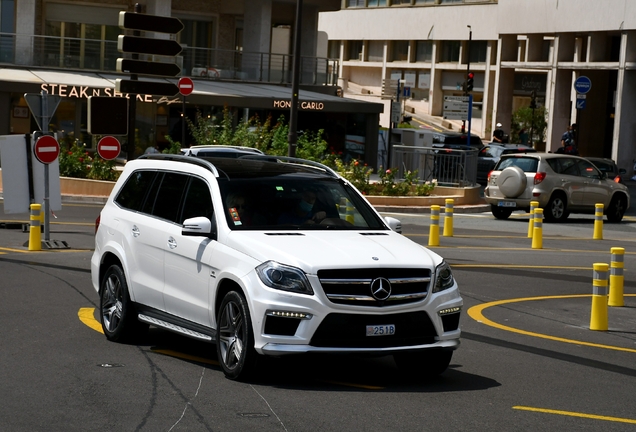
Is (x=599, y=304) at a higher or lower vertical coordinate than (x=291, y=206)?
lower

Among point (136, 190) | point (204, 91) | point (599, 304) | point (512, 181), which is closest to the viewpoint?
point (136, 190)

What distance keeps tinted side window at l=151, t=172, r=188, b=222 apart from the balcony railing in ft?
99.5

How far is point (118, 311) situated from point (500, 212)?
20.0 metres

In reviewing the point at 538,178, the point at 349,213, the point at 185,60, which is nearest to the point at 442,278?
the point at 349,213

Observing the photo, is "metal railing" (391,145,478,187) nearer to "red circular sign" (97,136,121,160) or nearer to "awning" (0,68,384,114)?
"awning" (0,68,384,114)

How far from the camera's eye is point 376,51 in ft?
296

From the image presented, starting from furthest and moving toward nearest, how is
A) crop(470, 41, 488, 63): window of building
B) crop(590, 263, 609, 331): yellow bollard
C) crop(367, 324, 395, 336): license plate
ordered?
crop(470, 41, 488, 63): window of building, crop(590, 263, 609, 331): yellow bollard, crop(367, 324, 395, 336): license plate

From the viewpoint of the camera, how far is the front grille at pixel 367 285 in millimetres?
8086

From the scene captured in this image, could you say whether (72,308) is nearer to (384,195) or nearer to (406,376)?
(406,376)

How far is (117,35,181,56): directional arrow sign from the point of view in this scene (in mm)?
20203

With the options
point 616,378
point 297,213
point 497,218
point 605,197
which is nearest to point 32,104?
point 297,213

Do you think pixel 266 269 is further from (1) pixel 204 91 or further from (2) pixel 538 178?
(1) pixel 204 91

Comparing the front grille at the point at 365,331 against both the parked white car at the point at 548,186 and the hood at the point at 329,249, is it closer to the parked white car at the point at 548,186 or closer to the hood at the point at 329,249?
the hood at the point at 329,249

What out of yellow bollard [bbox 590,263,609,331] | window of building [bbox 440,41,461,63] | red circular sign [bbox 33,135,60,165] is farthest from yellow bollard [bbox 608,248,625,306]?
window of building [bbox 440,41,461,63]
